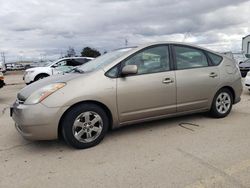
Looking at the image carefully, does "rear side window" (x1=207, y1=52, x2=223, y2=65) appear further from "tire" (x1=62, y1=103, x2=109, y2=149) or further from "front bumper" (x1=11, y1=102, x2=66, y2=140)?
"front bumper" (x1=11, y1=102, x2=66, y2=140)

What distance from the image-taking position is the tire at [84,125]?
161 inches

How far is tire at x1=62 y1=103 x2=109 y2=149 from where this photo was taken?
13.4ft

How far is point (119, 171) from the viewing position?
3438 millimetres

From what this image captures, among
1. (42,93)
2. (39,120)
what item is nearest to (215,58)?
(42,93)

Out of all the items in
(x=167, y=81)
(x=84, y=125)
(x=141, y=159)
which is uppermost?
(x=167, y=81)

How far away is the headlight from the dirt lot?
0.78 m

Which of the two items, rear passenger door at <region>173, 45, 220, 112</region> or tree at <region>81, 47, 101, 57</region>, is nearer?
rear passenger door at <region>173, 45, 220, 112</region>

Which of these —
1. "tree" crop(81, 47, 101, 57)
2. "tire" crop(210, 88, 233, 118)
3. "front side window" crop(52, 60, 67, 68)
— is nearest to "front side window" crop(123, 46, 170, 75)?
"tire" crop(210, 88, 233, 118)

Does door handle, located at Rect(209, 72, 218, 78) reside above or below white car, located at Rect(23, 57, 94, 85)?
below

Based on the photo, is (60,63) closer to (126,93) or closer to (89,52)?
(126,93)

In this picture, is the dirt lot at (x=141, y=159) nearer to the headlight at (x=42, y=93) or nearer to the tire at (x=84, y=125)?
the tire at (x=84, y=125)

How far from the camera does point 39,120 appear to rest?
13.0ft

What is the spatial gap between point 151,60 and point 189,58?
851 millimetres

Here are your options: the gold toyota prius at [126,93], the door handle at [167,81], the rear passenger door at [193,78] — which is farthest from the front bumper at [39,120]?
the rear passenger door at [193,78]
